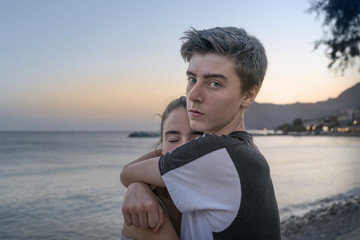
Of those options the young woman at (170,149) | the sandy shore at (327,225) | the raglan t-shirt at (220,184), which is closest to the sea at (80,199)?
the sandy shore at (327,225)

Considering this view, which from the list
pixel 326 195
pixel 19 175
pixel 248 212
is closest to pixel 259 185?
pixel 248 212

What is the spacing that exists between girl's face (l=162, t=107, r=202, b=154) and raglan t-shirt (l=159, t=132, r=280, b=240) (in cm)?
46

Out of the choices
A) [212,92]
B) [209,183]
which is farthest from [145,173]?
[212,92]

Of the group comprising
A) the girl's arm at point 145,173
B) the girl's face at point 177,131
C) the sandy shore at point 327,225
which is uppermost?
the girl's face at point 177,131

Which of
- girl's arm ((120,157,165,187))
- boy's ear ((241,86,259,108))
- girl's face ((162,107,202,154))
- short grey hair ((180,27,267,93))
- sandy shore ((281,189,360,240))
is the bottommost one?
sandy shore ((281,189,360,240))

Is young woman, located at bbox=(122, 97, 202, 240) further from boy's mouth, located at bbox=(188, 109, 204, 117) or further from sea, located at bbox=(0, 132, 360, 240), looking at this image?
sea, located at bbox=(0, 132, 360, 240)

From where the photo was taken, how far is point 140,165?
5.34ft

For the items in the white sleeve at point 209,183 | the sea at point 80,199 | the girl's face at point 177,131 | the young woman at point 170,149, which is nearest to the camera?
the white sleeve at point 209,183

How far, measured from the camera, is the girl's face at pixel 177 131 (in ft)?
6.21

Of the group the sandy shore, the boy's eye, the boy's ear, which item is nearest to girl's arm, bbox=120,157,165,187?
the boy's eye

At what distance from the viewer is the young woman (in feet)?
4.87

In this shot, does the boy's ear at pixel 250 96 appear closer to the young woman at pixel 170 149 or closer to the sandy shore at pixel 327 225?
the young woman at pixel 170 149

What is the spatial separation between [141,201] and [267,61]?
100 centimetres

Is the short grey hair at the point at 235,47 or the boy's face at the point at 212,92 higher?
the short grey hair at the point at 235,47
